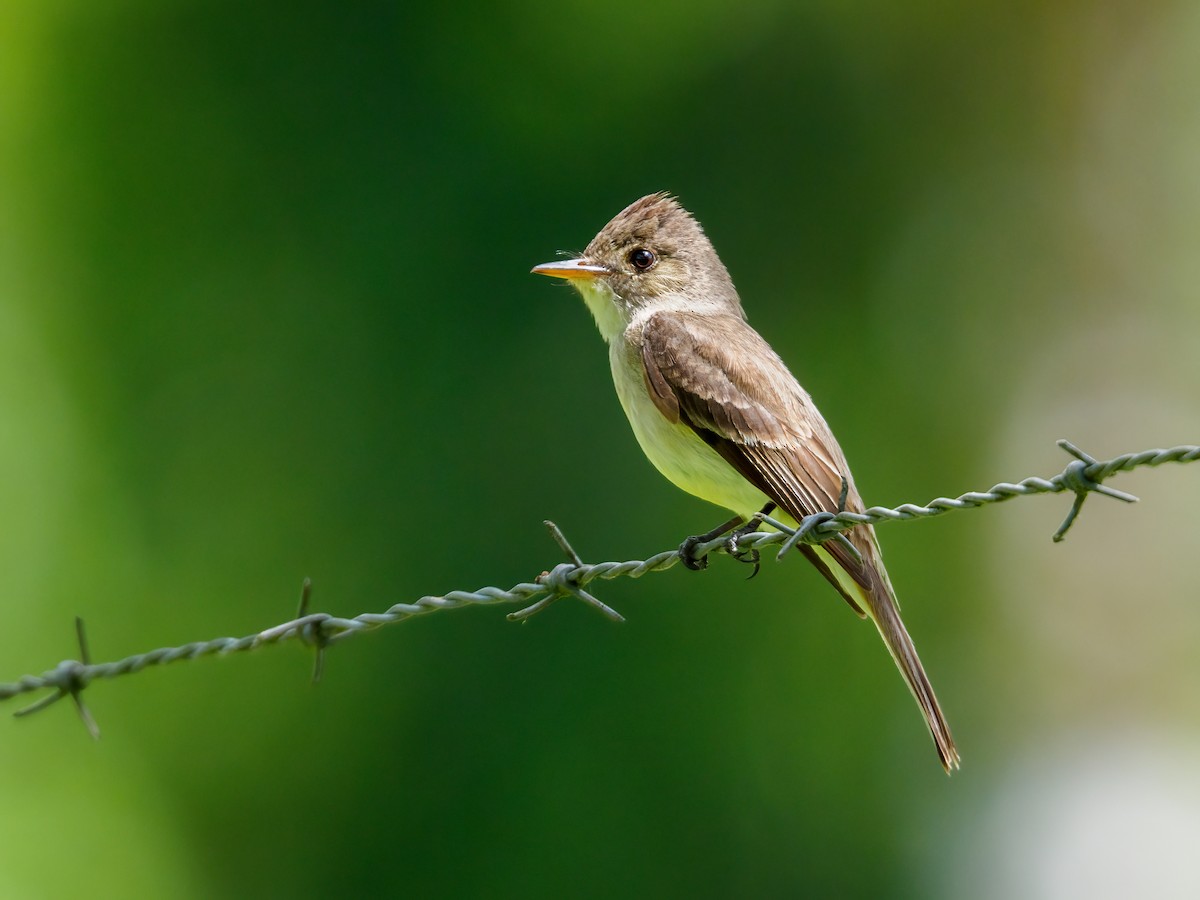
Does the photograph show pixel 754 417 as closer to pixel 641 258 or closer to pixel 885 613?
pixel 885 613

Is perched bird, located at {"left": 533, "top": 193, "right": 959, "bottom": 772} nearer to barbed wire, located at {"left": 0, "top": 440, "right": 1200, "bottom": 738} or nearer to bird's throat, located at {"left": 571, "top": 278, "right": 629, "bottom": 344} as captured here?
bird's throat, located at {"left": 571, "top": 278, "right": 629, "bottom": 344}

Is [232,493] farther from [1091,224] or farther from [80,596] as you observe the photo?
[1091,224]

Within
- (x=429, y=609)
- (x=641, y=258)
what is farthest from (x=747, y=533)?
(x=641, y=258)

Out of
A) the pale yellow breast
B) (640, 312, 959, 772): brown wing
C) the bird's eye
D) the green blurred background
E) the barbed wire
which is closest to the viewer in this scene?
the barbed wire

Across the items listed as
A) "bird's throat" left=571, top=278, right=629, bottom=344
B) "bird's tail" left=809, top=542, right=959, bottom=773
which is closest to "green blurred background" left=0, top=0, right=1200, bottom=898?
"bird's throat" left=571, top=278, right=629, bottom=344

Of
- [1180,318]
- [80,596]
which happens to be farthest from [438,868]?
[1180,318]

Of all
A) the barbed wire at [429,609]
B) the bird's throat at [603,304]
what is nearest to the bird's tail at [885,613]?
the barbed wire at [429,609]

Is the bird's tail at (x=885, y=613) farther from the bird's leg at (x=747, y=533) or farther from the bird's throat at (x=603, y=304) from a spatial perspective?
the bird's throat at (x=603, y=304)
